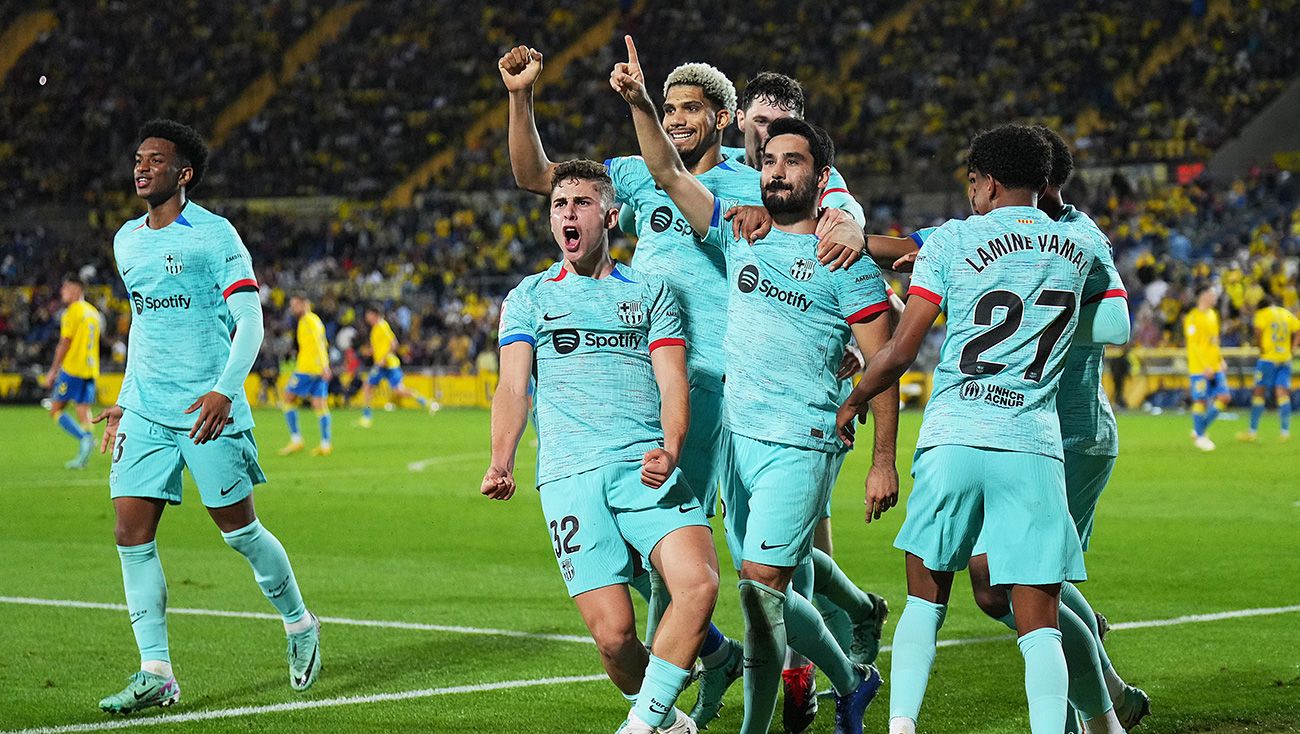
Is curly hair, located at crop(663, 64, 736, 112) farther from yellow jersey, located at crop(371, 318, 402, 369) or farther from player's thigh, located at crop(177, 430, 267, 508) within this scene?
yellow jersey, located at crop(371, 318, 402, 369)

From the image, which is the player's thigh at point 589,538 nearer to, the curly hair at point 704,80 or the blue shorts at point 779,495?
the blue shorts at point 779,495

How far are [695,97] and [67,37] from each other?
47.1 m

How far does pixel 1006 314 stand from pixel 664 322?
1141 mm

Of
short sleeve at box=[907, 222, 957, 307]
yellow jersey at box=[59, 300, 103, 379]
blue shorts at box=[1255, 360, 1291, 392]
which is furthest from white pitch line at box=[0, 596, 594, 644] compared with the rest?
blue shorts at box=[1255, 360, 1291, 392]

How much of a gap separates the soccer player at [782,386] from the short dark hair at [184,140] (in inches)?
93.0

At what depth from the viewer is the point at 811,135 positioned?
5.67m

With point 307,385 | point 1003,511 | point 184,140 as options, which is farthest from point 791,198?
point 307,385

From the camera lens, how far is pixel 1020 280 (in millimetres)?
5078

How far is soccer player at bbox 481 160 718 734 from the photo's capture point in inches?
208

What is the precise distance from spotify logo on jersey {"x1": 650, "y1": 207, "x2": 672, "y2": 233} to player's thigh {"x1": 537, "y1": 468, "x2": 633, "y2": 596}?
1.29 meters

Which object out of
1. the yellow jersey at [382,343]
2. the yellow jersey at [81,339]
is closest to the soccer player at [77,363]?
the yellow jersey at [81,339]

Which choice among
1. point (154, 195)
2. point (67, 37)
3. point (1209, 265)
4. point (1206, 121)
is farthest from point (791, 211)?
point (67, 37)

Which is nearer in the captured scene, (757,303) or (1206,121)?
(757,303)

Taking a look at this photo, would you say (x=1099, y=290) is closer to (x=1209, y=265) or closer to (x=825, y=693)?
(x=825, y=693)
